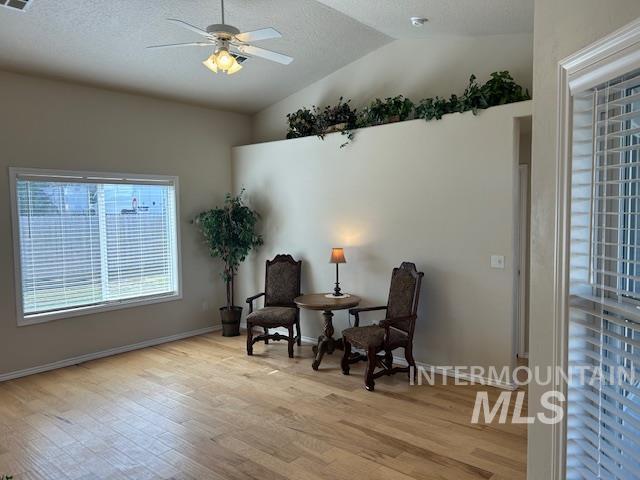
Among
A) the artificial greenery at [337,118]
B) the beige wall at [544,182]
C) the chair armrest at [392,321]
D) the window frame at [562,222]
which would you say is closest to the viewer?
the window frame at [562,222]

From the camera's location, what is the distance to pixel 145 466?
311 centimetres

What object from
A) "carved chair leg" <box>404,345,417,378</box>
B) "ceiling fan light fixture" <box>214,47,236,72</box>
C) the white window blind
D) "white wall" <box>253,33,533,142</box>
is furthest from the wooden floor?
"white wall" <box>253,33,533,142</box>

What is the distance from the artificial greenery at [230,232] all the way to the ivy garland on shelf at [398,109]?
1214 millimetres

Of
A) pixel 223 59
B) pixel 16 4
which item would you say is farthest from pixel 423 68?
pixel 16 4

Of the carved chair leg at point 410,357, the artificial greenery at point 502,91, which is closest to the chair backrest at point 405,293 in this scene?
the carved chair leg at point 410,357

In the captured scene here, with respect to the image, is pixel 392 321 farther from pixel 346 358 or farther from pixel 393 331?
pixel 346 358

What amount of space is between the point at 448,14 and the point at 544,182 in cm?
296

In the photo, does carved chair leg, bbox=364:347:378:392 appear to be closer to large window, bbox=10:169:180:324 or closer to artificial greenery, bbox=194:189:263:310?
artificial greenery, bbox=194:189:263:310

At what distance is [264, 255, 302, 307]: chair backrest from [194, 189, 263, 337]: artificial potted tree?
0.58m

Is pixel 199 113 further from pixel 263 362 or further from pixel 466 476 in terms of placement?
pixel 466 476

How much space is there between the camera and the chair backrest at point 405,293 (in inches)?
178

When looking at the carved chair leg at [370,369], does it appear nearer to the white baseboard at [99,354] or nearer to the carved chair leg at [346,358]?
the carved chair leg at [346,358]

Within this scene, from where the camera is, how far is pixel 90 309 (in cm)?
535

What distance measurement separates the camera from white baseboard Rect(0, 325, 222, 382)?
4.82m
